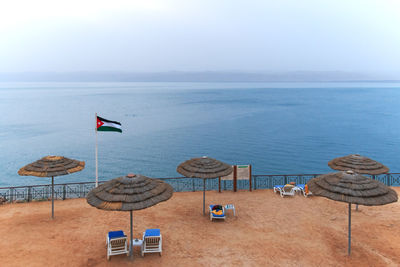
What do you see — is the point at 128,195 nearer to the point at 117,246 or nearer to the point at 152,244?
the point at 117,246

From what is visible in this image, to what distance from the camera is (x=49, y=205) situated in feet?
48.8

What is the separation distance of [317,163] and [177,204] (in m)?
30.2

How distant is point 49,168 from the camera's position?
40.8 feet

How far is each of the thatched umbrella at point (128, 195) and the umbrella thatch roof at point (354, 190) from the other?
5.64 metres

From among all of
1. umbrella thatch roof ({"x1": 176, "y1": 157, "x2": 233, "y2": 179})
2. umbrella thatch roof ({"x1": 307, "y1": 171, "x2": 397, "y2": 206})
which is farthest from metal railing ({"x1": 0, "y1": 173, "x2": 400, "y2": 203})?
umbrella thatch roof ({"x1": 307, "y1": 171, "x2": 397, "y2": 206})

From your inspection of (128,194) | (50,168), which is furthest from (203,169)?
(50,168)

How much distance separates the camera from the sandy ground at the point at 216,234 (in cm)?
991

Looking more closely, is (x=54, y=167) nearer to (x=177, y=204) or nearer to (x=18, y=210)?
(x=18, y=210)

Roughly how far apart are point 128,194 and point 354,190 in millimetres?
7571

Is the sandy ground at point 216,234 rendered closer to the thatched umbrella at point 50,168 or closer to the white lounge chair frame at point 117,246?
the white lounge chair frame at point 117,246

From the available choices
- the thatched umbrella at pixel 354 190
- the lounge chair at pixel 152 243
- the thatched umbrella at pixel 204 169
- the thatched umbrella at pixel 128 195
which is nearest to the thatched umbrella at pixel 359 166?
the thatched umbrella at pixel 354 190

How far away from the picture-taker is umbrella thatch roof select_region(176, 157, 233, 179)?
13102 mm

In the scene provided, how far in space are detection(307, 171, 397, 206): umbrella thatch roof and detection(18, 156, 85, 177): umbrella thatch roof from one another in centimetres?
1047

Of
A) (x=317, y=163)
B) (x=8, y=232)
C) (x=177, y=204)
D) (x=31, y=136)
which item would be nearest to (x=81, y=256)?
(x=8, y=232)
